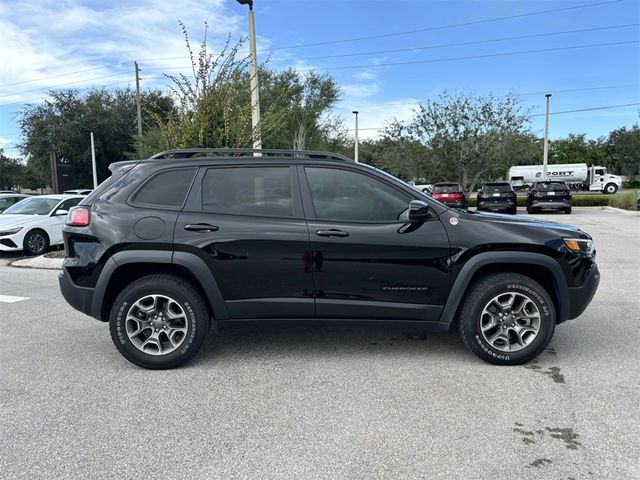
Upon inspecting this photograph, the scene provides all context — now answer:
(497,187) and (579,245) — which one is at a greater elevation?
(497,187)

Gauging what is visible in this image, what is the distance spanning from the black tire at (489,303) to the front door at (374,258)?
10.4 inches

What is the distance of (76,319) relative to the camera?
5727 mm

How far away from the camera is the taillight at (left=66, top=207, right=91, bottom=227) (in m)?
4.08

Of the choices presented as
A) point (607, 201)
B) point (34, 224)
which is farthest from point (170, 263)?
point (607, 201)

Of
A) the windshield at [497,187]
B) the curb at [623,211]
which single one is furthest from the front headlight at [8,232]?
the curb at [623,211]

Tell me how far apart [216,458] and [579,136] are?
7660 cm

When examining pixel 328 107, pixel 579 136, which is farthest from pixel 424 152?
pixel 579 136

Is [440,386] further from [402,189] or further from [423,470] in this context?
[402,189]

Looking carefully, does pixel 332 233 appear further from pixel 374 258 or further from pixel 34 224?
pixel 34 224

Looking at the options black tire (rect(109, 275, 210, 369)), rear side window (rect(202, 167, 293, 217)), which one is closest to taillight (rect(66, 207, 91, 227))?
black tire (rect(109, 275, 210, 369))

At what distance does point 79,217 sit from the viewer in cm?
409

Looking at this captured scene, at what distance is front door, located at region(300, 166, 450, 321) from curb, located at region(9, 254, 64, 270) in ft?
26.6

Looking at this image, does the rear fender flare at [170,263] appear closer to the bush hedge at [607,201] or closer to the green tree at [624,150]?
the bush hedge at [607,201]

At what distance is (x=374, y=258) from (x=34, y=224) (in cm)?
1051
